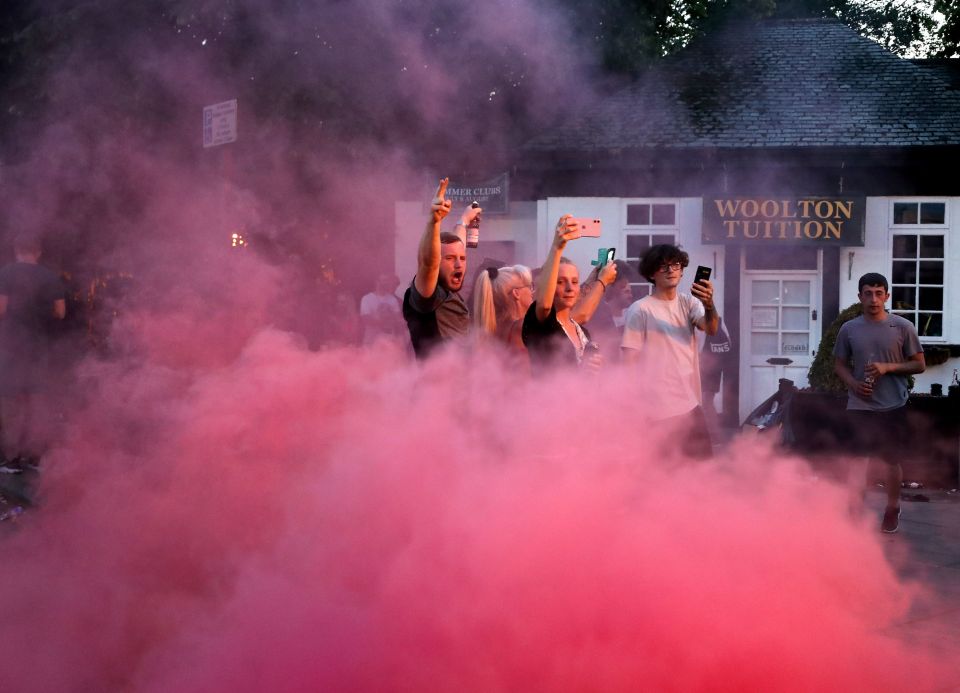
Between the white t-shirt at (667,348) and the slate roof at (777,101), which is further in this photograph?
the slate roof at (777,101)

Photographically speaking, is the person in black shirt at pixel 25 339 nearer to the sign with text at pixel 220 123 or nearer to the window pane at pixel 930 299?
the sign with text at pixel 220 123

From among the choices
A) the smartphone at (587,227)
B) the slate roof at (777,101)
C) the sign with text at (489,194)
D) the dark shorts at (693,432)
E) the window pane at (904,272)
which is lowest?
the dark shorts at (693,432)

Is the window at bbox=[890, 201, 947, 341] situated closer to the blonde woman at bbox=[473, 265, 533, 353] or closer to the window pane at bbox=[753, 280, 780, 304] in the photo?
the window pane at bbox=[753, 280, 780, 304]

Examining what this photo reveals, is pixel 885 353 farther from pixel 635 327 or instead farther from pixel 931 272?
pixel 931 272

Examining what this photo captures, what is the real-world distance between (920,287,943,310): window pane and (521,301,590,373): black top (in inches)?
422

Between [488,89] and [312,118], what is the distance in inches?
74.1

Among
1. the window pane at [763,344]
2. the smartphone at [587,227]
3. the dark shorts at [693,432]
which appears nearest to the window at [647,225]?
the window pane at [763,344]

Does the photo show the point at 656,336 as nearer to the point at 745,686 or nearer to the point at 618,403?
the point at 618,403

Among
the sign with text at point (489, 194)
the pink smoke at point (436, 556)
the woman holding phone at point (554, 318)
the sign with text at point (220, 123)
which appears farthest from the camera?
the sign with text at point (489, 194)

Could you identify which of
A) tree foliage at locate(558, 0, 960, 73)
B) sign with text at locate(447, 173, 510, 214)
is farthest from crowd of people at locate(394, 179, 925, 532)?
sign with text at locate(447, 173, 510, 214)

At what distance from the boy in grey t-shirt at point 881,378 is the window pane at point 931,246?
7.34m

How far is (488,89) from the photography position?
27.0ft

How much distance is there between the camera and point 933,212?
13906 mm

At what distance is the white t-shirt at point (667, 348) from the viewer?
5.75 m
